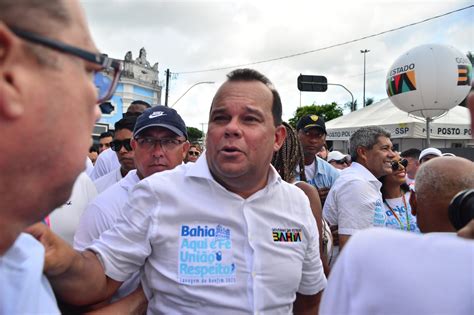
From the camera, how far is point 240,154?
2109 mm

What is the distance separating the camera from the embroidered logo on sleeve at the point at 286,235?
2.05m

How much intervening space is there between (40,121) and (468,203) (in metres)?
1.22

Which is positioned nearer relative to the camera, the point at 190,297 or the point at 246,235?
the point at 190,297

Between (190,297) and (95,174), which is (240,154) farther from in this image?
(95,174)

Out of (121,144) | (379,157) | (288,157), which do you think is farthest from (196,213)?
(379,157)

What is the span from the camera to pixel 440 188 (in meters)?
1.79

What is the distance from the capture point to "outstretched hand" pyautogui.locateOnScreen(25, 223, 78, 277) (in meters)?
1.33

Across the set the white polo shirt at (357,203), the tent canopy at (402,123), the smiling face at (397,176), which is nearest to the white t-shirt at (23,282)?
the white polo shirt at (357,203)

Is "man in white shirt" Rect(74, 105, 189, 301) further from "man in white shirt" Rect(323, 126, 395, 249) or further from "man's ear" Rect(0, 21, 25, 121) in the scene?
"man's ear" Rect(0, 21, 25, 121)

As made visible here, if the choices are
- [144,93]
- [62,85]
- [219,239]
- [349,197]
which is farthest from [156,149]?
[144,93]

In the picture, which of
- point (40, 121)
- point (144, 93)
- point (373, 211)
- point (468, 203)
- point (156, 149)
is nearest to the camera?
point (40, 121)

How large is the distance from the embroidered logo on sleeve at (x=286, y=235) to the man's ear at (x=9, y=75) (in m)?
1.51

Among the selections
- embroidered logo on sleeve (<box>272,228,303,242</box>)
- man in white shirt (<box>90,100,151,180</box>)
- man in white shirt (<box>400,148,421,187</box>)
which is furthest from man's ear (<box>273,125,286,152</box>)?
man in white shirt (<box>400,148,421,187</box>)

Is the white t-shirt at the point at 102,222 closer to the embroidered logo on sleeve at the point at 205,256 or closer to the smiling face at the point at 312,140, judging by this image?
the embroidered logo on sleeve at the point at 205,256
